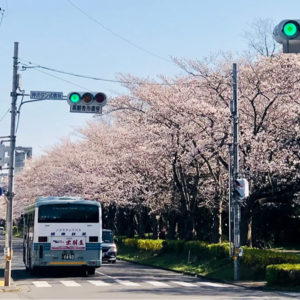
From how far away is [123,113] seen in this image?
34.7 meters

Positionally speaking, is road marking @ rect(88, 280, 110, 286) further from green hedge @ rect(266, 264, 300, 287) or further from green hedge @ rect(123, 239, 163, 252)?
green hedge @ rect(123, 239, 163, 252)

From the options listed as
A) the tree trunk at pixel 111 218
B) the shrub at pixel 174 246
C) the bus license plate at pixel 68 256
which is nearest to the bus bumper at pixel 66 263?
the bus license plate at pixel 68 256

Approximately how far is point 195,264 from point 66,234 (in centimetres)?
760

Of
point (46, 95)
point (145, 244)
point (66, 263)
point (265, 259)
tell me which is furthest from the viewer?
point (145, 244)

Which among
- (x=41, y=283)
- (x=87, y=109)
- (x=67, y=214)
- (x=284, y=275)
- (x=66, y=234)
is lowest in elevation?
(x=41, y=283)

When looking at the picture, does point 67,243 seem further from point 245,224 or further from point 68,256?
point 245,224

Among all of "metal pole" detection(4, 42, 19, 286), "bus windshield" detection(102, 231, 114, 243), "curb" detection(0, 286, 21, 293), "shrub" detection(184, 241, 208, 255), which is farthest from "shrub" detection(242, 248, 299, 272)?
"bus windshield" detection(102, 231, 114, 243)

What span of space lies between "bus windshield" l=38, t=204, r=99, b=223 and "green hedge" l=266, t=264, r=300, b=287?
24.4 feet

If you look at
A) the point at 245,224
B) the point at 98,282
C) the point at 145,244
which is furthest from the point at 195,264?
the point at 145,244

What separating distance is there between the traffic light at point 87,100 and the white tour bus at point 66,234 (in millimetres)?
7698

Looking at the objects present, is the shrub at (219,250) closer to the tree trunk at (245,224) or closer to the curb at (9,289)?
the tree trunk at (245,224)

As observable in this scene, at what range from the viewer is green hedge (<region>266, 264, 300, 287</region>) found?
60.7 feet

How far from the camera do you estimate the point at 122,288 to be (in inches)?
742

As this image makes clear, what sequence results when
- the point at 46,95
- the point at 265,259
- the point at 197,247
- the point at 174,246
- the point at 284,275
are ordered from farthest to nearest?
the point at 174,246 < the point at 197,247 < the point at 265,259 < the point at 284,275 < the point at 46,95
